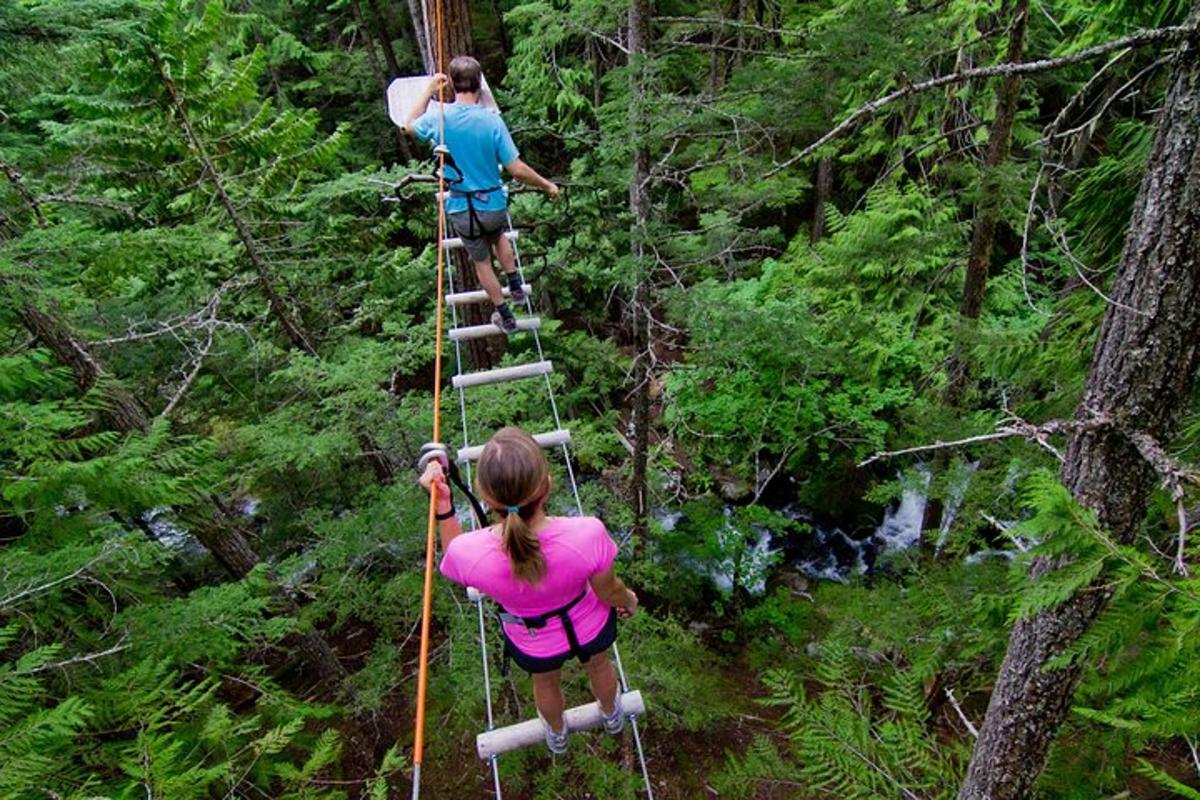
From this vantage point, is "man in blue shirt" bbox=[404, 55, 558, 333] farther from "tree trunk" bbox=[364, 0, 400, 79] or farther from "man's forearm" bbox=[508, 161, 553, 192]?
"tree trunk" bbox=[364, 0, 400, 79]

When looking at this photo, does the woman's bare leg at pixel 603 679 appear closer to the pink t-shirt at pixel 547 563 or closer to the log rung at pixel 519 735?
the log rung at pixel 519 735

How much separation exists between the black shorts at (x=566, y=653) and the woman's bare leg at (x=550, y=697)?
0.25 ft

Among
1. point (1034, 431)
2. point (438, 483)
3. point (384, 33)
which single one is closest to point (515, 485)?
point (438, 483)

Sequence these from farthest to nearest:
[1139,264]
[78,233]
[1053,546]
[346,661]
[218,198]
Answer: [346,661]
[218,198]
[78,233]
[1139,264]
[1053,546]

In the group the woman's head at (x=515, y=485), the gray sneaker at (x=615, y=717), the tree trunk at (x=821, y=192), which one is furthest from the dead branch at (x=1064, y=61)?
the tree trunk at (x=821, y=192)

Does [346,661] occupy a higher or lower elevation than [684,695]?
lower

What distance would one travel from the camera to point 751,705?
686cm

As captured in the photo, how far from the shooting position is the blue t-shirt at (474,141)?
172 inches

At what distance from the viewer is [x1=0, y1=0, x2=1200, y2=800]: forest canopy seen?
2531 mm

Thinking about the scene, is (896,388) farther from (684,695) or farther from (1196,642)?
(1196,642)

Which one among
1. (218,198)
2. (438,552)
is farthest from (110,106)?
(438,552)

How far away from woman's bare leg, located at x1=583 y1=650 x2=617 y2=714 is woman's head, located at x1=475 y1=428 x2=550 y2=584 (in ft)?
2.86

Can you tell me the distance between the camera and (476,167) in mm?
4609

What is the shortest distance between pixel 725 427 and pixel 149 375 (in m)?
6.61
